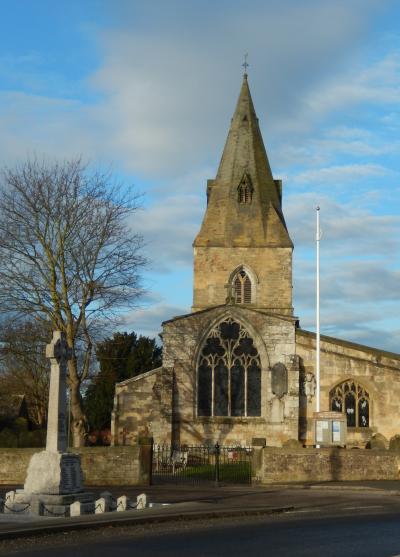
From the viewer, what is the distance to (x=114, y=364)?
177 ft

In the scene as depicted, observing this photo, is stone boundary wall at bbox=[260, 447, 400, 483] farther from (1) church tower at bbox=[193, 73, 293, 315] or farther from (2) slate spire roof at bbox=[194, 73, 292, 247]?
(2) slate spire roof at bbox=[194, 73, 292, 247]

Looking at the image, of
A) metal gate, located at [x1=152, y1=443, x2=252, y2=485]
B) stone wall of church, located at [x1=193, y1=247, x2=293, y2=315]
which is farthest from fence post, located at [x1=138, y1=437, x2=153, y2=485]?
stone wall of church, located at [x1=193, y1=247, x2=293, y2=315]

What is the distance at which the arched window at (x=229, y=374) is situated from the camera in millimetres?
38781

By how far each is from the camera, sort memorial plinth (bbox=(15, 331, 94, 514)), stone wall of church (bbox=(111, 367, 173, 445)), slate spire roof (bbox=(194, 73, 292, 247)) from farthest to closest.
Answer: slate spire roof (bbox=(194, 73, 292, 247))
stone wall of church (bbox=(111, 367, 173, 445))
memorial plinth (bbox=(15, 331, 94, 514))

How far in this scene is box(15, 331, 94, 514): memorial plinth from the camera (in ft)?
52.9

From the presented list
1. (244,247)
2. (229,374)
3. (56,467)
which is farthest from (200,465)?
(56,467)

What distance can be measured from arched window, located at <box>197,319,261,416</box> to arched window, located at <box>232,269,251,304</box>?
17.0 ft

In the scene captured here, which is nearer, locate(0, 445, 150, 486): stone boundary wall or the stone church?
locate(0, 445, 150, 486): stone boundary wall

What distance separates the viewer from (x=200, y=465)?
34.1m

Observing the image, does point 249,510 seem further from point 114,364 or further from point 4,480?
point 114,364

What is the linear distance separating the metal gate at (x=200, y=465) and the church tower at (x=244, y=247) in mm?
10332

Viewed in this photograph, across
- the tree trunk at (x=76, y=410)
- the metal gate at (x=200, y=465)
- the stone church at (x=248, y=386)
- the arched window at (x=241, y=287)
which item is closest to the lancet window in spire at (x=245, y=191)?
the arched window at (x=241, y=287)

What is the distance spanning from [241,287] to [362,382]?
30.7ft

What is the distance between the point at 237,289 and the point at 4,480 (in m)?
21.0
